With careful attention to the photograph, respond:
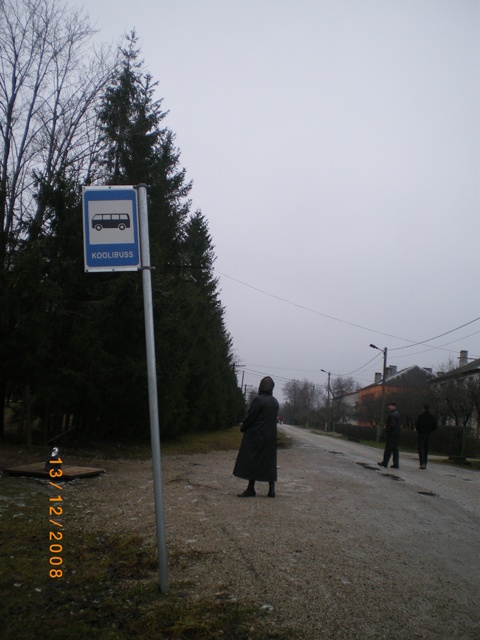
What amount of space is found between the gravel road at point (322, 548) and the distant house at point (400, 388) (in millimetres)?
42558

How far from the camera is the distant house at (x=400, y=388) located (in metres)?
51.2

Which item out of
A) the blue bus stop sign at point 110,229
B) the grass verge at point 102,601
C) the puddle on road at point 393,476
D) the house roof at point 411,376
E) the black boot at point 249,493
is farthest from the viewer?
the house roof at point 411,376

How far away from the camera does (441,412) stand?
1692 inches

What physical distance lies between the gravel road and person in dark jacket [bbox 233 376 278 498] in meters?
0.31

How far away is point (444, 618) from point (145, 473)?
25.2 ft

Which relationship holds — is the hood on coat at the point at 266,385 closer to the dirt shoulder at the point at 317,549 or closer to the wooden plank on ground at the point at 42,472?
the dirt shoulder at the point at 317,549

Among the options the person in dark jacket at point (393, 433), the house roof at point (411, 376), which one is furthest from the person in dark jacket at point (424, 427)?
the house roof at point (411, 376)

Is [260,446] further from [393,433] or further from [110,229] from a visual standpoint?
[393,433]

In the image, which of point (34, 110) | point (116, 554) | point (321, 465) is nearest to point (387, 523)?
point (116, 554)

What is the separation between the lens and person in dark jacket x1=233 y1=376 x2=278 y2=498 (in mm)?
7562

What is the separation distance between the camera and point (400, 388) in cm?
6425

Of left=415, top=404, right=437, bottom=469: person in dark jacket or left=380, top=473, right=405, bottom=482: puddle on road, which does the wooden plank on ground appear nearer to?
left=380, top=473, right=405, bottom=482: puddle on road

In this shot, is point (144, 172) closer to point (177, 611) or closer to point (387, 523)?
point (387, 523)
